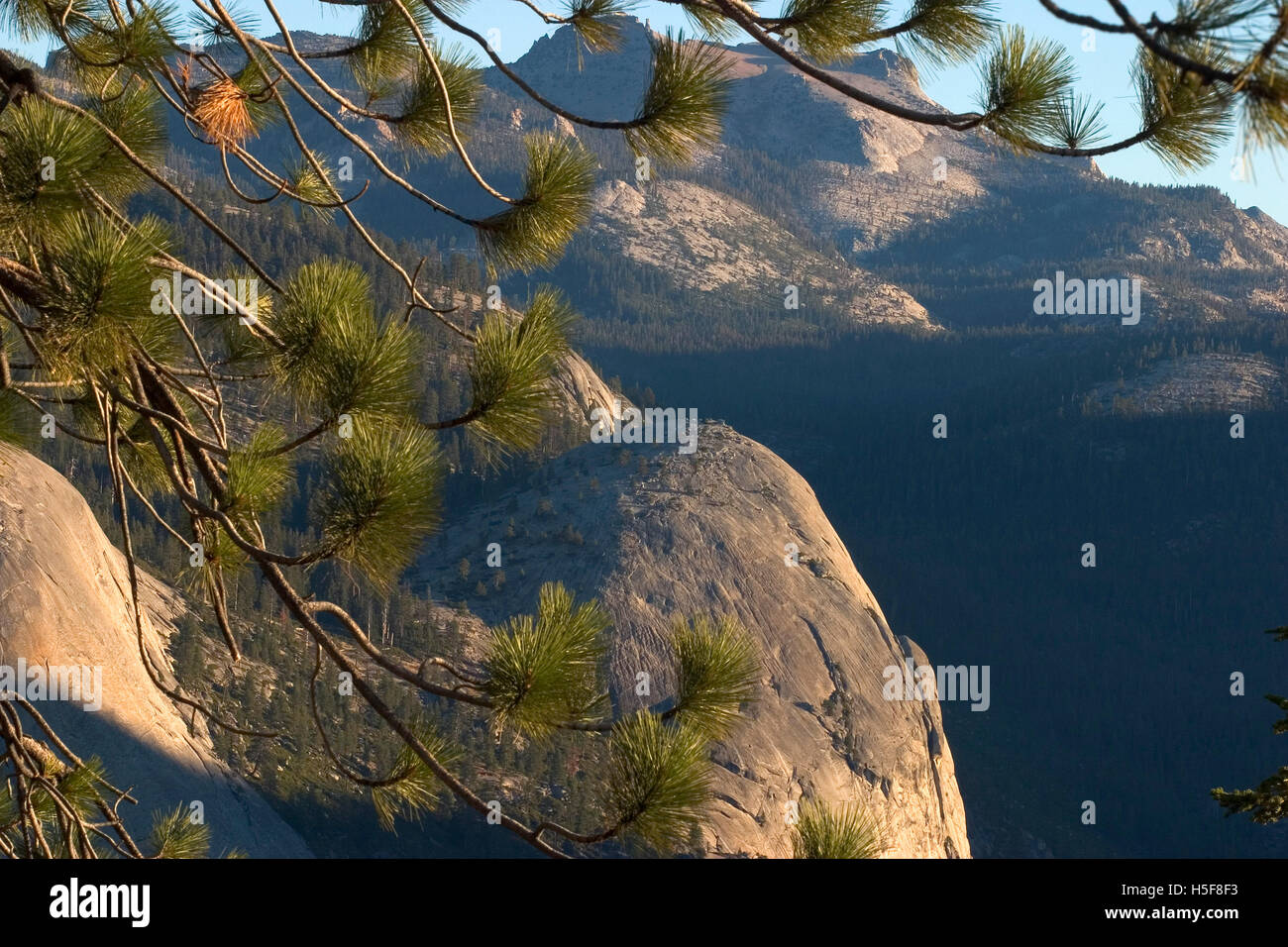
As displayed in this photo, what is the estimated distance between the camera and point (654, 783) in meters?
4.05

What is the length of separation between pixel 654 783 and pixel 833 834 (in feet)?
2.26

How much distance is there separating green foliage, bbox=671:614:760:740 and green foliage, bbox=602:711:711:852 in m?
0.39

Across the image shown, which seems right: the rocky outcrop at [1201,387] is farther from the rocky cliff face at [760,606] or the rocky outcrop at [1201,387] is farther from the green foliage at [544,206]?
the green foliage at [544,206]

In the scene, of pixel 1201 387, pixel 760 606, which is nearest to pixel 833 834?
pixel 760 606

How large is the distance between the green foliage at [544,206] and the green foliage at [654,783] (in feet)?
7.22

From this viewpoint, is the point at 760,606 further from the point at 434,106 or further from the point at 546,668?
the point at 546,668

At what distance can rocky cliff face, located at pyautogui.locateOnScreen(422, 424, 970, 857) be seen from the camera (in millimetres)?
38250

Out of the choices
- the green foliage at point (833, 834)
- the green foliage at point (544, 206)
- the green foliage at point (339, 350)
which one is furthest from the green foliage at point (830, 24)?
the green foliage at point (833, 834)

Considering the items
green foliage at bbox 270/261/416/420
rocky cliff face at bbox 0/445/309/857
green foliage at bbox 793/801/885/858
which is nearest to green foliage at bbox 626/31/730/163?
green foliage at bbox 270/261/416/420

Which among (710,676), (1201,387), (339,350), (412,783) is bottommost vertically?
(412,783)

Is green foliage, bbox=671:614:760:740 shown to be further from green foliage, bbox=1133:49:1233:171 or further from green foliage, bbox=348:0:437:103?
green foliage, bbox=348:0:437:103
